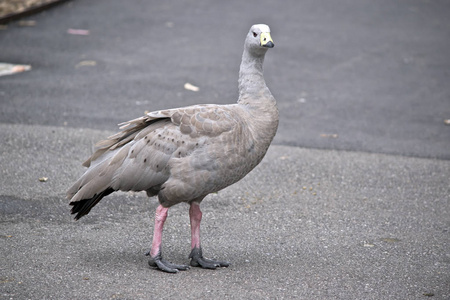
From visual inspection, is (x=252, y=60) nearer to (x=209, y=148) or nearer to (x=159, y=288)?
(x=209, y=148)

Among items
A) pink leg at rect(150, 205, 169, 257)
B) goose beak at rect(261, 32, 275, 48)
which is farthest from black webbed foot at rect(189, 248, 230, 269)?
goose beak at rect(261, 32, 275, 48)

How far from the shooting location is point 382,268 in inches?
209

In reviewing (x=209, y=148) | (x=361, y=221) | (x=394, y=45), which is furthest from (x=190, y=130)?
(x=394, y=45)

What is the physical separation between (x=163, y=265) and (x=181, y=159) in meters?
0.87

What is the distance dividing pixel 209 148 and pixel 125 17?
9745mm

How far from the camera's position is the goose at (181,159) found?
499 centimetres

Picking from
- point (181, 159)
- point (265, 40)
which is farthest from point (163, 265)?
point (265, 40)

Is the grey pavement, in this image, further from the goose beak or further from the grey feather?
the goose beak

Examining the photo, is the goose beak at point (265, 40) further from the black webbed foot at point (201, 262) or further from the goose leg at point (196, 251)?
the black webbed foot at point (201, 262)

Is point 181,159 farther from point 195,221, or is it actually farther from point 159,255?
point 159,255

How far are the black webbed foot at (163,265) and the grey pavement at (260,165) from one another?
0.32ft

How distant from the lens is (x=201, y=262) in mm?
5160

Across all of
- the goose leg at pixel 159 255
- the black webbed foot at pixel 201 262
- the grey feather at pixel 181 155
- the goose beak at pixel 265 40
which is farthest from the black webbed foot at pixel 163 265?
the goose beak at pixel 265 40

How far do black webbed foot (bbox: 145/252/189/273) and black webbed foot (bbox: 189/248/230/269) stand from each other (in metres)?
→ 0.11
